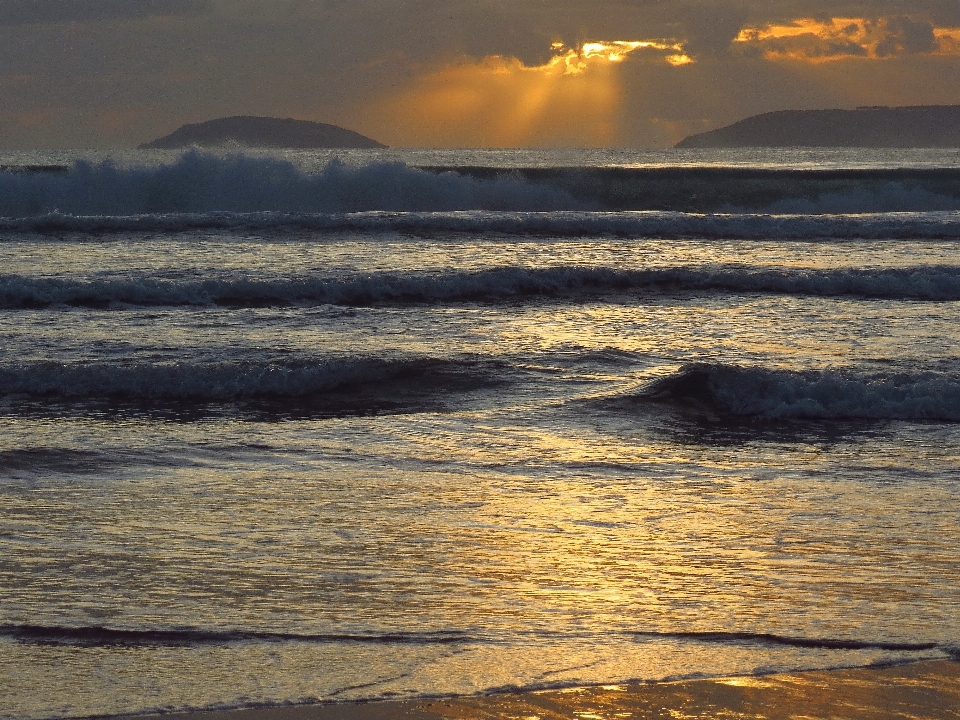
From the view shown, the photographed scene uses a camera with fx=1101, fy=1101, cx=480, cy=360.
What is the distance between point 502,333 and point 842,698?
25.5 ft

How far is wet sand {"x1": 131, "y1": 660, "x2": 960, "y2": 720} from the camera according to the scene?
2910 millimetres

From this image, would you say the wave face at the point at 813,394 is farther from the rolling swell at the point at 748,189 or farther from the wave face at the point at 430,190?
the rolling swell at the point at 748,189

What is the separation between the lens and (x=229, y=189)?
28359mm

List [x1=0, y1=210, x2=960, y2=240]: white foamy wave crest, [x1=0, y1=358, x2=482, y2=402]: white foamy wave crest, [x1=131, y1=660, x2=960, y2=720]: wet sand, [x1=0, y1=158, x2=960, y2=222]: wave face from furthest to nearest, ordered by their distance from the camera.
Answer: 1. [x1=0, y1=158, x2=960, y2=222]: wave face
2. [x1=0, y1=210, x2=960, y2=240]: white foamy wave crest
3. [x1=0, y1=358, x2=482, y2=402]: white foamy wave crest
4. [x1=131, y1=660, x2=960, y2=720]: wet sand

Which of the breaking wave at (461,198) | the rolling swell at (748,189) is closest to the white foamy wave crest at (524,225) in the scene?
the breaking wave at (461,198)

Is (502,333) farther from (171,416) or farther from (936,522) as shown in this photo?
(936,522)

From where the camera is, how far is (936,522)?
4711 millimetres

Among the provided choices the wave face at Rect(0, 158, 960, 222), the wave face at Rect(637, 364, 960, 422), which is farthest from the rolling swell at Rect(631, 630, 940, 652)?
the wave face at Rect(0, 158, 960, 222)

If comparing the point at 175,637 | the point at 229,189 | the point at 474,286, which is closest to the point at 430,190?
the point at 229,189

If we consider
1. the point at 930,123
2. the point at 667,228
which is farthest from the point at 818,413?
the point at 930,123

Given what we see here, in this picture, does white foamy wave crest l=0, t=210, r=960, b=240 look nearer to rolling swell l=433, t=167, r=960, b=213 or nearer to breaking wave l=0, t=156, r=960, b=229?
breaking wave l=0, t=156, r=960, b=229

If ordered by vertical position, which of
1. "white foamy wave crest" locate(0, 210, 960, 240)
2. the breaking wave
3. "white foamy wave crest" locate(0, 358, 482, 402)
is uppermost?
the breaking wave

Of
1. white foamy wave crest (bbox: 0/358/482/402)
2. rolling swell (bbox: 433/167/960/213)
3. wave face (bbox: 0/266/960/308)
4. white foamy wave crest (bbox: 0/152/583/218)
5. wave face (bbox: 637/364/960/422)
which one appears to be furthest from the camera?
rolling swell (bbox: 433/167/960/213)

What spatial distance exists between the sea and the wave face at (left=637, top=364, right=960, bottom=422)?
1.2 inches
